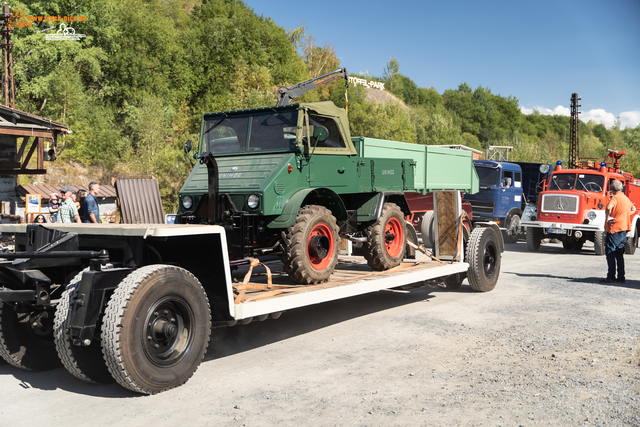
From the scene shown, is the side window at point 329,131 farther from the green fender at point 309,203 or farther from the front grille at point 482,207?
the front grille at point 482,207

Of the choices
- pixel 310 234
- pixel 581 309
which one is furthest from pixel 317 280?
pixel 581 309

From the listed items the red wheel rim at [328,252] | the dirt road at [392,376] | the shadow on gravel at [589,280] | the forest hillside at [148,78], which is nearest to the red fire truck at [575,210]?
the shadow on gravel at [589,280]

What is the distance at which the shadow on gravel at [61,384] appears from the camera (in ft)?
15.0

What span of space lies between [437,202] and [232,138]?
349 centimetres

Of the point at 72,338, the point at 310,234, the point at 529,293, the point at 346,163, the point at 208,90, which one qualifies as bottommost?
the point at 529,293

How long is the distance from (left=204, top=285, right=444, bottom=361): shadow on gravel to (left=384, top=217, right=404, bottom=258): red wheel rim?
33.1 inches

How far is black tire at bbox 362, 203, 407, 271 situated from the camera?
24.8 feet

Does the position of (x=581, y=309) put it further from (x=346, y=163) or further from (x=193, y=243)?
(x=193, y=243)

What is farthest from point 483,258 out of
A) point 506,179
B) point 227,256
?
point 506,179

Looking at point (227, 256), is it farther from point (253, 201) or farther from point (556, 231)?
point (556, 231)

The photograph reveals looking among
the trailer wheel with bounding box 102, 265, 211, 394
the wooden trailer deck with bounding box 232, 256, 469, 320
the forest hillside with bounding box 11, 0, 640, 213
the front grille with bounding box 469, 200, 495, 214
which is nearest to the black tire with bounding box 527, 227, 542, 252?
the front grille with bounding box 469, 200, 495, 214

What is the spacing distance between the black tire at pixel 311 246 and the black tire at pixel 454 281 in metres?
3.28

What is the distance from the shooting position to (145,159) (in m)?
33.4

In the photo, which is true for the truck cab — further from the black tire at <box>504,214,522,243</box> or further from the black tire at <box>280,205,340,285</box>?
the black tire at <box>280,205,340,285</box>
